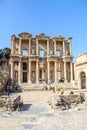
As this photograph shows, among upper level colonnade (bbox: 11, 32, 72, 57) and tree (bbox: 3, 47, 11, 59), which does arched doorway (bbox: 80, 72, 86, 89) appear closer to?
upper level colonnade (bbox: 11, 32, 72, 57)

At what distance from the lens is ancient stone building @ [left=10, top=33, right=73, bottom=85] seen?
4356cm

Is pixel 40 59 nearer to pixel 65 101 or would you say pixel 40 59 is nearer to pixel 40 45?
pixel 40 45

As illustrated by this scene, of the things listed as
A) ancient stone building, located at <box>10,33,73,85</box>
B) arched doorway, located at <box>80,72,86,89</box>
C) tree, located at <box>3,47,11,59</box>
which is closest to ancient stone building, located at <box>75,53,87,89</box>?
arched doorway, located at <box>80,72,86,89</box>

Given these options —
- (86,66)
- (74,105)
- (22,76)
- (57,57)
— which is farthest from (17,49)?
(74,105)

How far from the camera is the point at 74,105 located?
2050cm

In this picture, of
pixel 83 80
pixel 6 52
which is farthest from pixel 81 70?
pixel 6 52

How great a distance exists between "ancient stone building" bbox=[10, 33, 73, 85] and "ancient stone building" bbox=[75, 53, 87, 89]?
328 inches

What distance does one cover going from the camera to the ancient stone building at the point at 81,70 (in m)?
32.7

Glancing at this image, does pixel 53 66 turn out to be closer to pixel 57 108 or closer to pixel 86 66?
pixel 86 66

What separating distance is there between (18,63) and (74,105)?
25651 mm

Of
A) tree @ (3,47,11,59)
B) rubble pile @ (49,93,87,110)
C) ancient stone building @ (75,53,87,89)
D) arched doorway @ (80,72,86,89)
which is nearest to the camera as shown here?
rubble pile @ (49,93,87,110)

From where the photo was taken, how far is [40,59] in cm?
4544

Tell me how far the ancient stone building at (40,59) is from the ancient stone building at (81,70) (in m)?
8.34

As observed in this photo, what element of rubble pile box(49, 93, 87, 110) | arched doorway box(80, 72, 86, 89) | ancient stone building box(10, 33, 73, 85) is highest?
ancient stone building box(10, 33, 73, 85)
